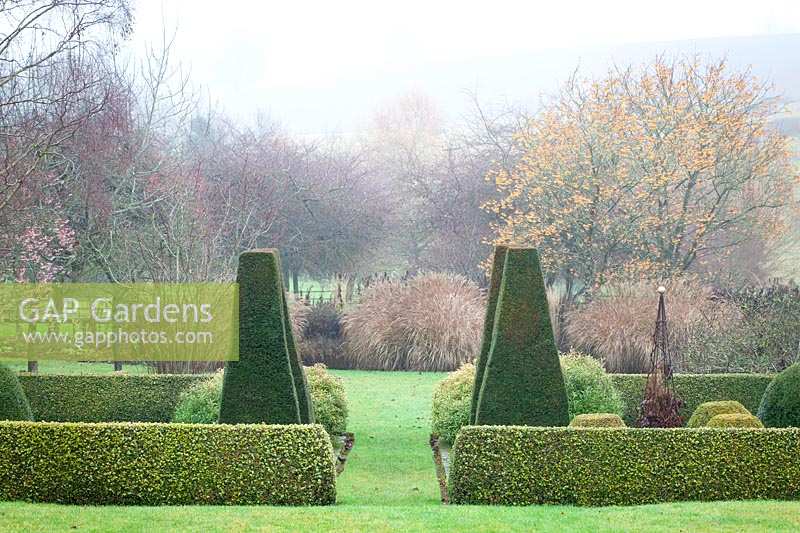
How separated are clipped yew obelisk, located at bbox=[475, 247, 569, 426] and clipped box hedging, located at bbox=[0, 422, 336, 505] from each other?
201 cm

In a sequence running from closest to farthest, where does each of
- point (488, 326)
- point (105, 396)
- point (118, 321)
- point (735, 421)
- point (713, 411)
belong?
point (735, 421) → point (713, 411) → point (488, 326) → point (105, 396) → point (118, 321)

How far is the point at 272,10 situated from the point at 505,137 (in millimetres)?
39489

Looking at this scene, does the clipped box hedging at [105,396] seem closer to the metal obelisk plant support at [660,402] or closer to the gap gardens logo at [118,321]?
the gap gardens logo at [118,321]

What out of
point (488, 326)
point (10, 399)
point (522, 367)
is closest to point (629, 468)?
point (522, 367)

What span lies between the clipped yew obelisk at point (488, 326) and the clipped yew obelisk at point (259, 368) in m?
2.04

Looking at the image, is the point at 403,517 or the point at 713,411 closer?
the point at 403,517

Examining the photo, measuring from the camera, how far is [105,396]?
12.4m

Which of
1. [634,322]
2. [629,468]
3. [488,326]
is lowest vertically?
[629,468]

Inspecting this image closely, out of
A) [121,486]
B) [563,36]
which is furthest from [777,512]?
[563,36]

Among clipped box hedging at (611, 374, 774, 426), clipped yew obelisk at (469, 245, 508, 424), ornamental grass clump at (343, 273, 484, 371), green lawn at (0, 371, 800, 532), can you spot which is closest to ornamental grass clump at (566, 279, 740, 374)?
ornamental grass clump at (343, 273, 484, 371)

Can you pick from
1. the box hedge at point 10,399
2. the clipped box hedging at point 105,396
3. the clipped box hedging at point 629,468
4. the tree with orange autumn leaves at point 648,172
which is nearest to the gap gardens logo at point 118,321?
the clipped box hedging at point 105,396

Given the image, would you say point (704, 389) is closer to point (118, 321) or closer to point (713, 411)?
point (713, 411)

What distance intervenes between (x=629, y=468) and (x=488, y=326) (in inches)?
111

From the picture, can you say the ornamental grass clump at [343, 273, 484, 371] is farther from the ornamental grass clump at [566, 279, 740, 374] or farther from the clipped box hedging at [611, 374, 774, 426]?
the clipped box hedging at [611, 374, 774, 426]
